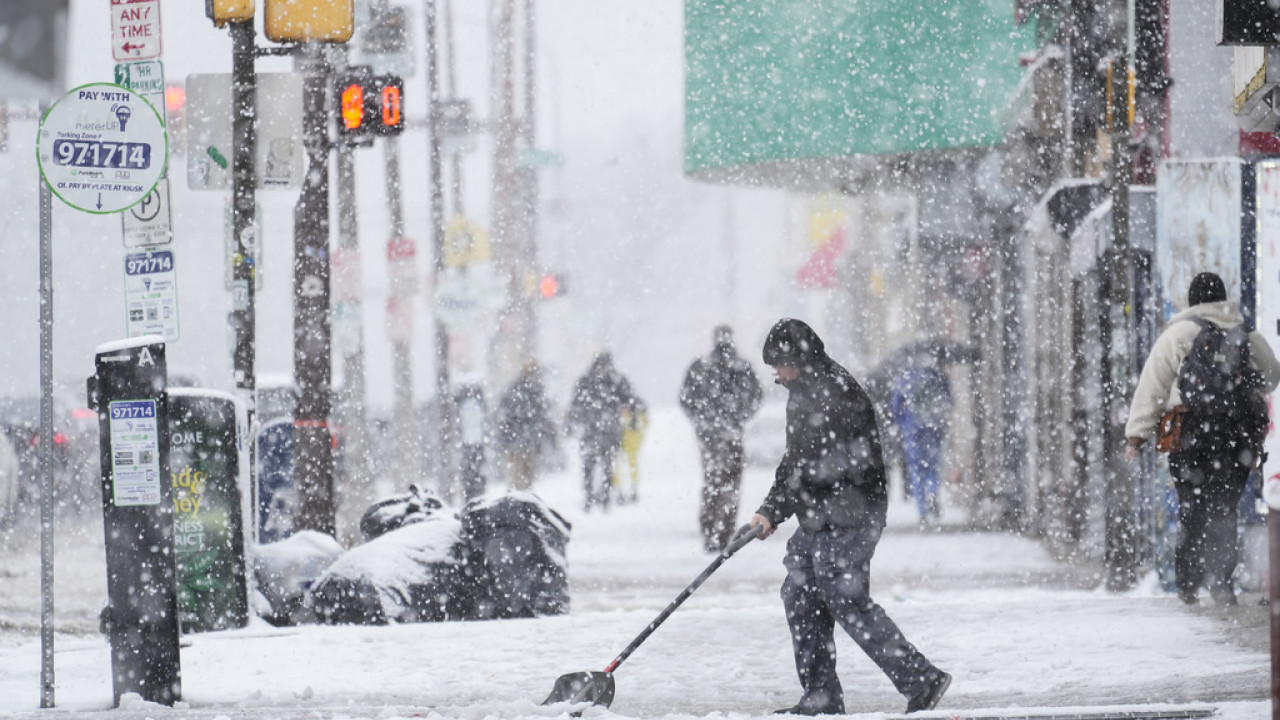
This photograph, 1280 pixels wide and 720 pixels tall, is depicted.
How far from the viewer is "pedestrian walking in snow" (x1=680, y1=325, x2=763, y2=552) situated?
14422mm

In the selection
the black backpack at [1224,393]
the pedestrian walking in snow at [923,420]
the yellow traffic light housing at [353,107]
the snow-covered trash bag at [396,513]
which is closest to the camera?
the black backpack at [1224,393]

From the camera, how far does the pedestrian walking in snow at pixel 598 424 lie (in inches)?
768

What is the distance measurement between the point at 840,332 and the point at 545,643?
163 ft

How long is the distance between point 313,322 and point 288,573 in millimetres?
2007

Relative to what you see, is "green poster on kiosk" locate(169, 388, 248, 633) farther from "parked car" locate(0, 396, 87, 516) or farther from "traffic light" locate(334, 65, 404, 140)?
"parked car" locate(0, 396, 87, 516)

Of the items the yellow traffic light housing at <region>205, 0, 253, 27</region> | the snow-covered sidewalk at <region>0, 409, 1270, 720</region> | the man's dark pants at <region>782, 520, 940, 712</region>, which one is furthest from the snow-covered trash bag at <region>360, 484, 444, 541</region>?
the man's dark pants at <region>782, 520, 940, 712</region>

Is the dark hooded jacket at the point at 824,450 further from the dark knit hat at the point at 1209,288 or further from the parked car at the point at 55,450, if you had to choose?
the parked car at the point at 55,450

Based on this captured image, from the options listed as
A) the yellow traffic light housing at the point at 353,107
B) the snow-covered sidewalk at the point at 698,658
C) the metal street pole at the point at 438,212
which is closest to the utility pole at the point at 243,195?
the yellow traffic light housing at the point at 353,107

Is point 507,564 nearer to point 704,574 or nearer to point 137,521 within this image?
point 137,521

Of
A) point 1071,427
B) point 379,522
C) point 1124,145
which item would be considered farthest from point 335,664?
point 1071,427

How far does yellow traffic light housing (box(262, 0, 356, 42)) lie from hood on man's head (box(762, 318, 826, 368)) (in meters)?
4.67

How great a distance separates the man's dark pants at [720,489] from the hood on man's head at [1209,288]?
19.4 feet

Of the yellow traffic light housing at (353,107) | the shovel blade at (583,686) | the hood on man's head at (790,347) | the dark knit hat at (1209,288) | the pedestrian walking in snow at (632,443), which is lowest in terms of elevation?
the pedestrian walking in snow at (632,443)

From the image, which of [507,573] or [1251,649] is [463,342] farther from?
[1251,649]
